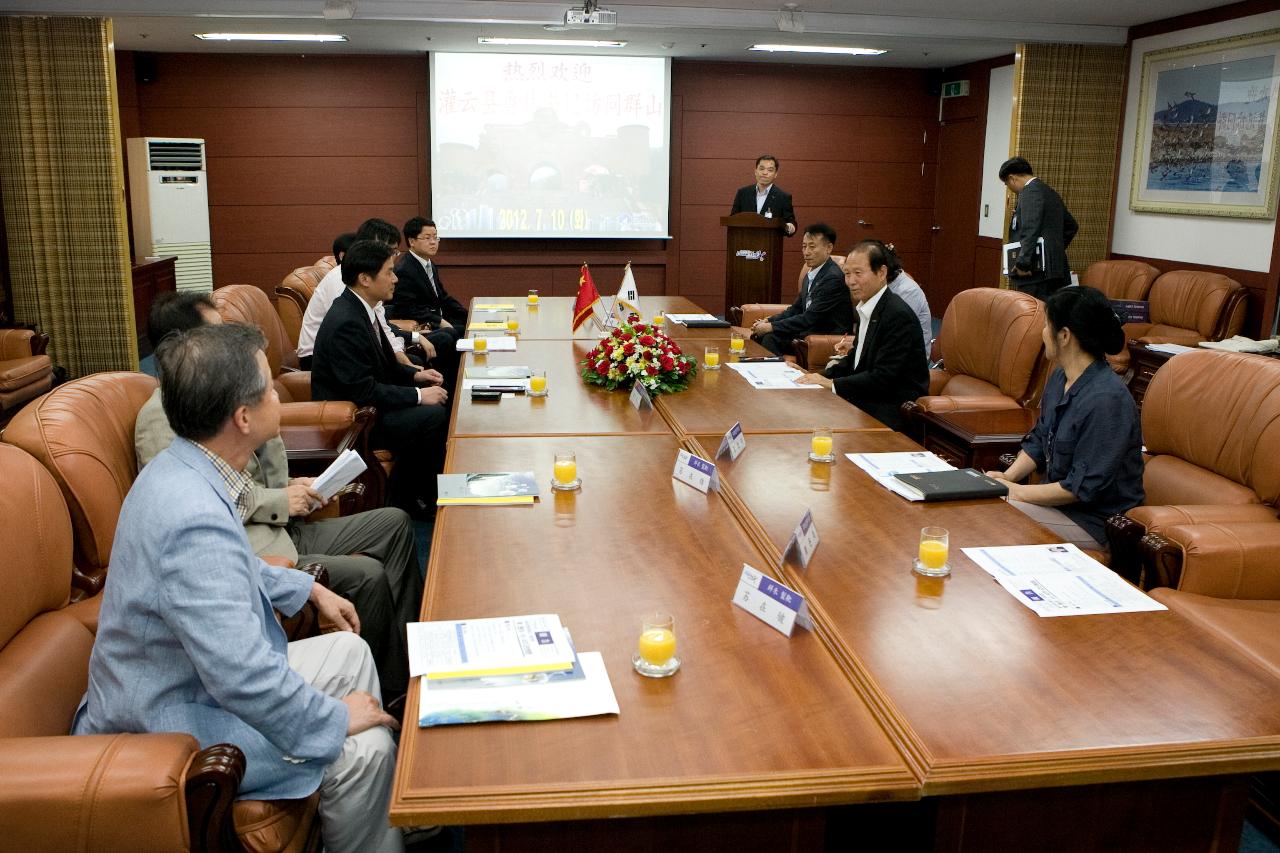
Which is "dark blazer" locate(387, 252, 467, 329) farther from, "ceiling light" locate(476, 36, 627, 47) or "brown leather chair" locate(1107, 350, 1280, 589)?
"brown leather chair" locate(1107, 350, 1280, 589)

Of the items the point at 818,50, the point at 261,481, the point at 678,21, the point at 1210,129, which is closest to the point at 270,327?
the point at 261,481

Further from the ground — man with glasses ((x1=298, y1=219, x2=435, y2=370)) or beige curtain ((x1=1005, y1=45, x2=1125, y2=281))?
beige curtain ((x1=1005, y1=45, x2=1125, y2=281))

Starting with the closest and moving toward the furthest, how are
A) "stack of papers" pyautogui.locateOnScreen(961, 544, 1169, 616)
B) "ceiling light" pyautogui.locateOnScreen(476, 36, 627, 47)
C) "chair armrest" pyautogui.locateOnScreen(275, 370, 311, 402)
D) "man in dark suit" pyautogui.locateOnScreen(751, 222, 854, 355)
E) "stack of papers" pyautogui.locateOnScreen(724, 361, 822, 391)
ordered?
"stack of papers" pyautogui.locateOnScreen(961, 544, 1169, 616), "stack of papers" pyautogui.locateOnScreen(724, 361, 822, 391), "chair armrest" pyautogui.locateOnScreen(275, 370, 311, 402), "man in dark suit" pyautogui.locateOnScreen(751, 222, 854, 355), "ceiling light" pyautogui.locateOnScreen(476, 36, 627, 47)

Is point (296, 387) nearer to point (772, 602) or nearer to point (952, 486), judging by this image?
point (952, 486)

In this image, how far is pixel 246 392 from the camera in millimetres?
1815

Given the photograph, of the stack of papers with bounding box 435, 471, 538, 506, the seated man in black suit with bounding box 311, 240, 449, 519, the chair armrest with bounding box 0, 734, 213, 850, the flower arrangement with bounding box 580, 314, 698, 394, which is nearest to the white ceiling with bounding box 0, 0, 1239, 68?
the seated man in black suit with bounding box 311, 240, 449, 519

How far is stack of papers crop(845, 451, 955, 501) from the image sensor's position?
2.79m

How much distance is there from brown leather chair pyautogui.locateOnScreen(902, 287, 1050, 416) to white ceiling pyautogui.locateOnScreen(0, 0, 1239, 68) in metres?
3.38

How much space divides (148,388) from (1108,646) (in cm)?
243

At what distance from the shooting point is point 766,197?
8.38 meters

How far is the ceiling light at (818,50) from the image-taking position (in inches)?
341

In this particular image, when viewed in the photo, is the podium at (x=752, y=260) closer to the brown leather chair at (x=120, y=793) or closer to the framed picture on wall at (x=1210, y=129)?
the framed picture on wall at (x=1210, y=129)

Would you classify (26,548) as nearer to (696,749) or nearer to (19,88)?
(696,749)

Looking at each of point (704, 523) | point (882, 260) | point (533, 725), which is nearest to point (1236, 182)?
point (882, 260)
